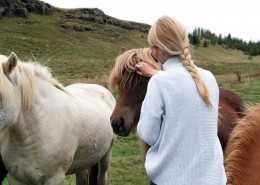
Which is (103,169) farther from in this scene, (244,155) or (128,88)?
(244,155)

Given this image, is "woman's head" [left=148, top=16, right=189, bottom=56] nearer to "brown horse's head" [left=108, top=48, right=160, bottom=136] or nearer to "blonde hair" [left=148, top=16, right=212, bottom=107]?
"blonde hair" [left=148, top=16, right=212, bottom=107]

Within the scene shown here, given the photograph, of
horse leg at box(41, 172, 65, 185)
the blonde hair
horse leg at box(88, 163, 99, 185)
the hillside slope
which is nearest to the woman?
the blonde hair

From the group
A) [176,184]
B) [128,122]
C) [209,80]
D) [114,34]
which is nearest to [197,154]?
[176,184]

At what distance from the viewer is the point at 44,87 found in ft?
14.0

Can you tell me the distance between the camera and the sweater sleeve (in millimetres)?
2447

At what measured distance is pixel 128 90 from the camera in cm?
337

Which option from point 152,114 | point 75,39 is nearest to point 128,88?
point 152,114

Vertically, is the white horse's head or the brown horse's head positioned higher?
the brown horse's head

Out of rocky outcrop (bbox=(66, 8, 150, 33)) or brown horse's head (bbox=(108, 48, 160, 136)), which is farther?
rocky outcrop (bbox=(66, 8, 150, 33))

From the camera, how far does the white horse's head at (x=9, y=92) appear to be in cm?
354

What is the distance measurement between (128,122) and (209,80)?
902 mm

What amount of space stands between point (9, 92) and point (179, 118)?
170 cm

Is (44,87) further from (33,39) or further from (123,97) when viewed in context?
(33,39)

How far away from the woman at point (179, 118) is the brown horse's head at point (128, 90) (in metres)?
0.74
